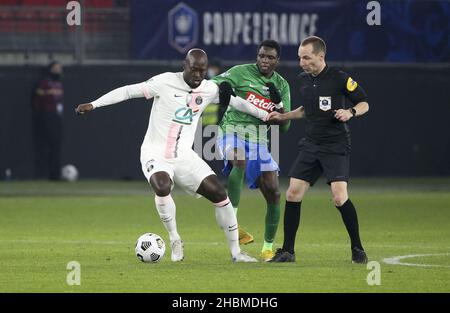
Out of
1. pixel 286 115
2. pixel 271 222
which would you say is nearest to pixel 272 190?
pixel 271 222

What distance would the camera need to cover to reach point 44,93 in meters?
24.9

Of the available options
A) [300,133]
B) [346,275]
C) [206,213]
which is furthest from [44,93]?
[346,275]

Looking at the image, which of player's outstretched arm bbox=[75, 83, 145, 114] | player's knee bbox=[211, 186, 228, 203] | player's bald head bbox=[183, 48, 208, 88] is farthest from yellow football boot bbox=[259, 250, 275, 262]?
A: player's outstretched arm bbox=[75, 83, 145, 114]

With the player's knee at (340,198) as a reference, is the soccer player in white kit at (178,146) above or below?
above

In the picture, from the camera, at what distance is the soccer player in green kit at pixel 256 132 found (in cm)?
1327

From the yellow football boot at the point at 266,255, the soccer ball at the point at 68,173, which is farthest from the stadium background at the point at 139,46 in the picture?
the yellow football boot at the point at 266,255

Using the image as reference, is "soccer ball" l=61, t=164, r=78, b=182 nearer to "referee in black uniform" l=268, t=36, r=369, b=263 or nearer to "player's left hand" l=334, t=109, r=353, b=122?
"referee in black uniform" l=268, t=36, r=369, b=263

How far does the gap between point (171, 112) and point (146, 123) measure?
512 inches

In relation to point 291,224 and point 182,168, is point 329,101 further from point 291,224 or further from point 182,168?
point 182,168

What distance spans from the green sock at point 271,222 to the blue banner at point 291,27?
11854mm

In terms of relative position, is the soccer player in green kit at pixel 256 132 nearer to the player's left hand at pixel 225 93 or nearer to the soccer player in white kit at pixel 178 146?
the player's left hand at pixel 225 93

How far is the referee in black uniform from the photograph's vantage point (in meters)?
12.1
